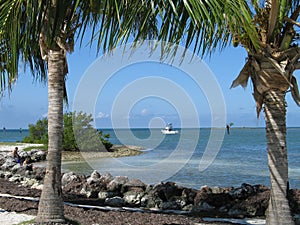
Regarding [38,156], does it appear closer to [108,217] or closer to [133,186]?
[133,186]

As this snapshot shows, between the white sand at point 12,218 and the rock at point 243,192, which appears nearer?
the white sand at point 12,218

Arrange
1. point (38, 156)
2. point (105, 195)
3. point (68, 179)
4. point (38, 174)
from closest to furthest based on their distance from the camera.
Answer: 1. point (105, 195)
2. point (68, 179)
3. point (38, 174)
4. point (38, 156)

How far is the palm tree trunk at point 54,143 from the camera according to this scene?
6977 mm

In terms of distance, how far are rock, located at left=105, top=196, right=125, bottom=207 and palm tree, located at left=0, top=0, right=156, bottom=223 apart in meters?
3.64

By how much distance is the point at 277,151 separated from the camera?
5.59 m

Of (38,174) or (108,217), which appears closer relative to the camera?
(108,217)

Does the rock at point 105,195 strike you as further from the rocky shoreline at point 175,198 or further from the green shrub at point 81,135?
the green shrub at point 81,135

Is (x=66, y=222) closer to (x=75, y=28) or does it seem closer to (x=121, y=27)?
(x=75, y=28)

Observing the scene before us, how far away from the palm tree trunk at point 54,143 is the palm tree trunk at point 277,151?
135 inches

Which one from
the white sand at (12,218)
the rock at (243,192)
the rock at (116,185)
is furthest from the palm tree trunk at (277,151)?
the rock at (116,185)

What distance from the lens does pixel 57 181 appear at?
713 cm

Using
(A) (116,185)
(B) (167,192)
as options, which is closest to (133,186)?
(A) (116,185)

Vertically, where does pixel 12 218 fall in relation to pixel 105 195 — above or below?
above

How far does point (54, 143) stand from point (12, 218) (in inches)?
71.5
